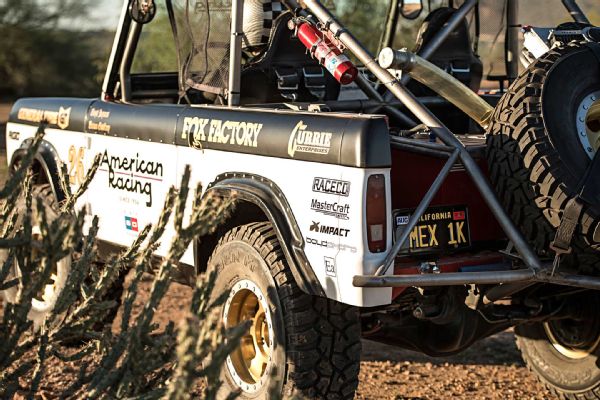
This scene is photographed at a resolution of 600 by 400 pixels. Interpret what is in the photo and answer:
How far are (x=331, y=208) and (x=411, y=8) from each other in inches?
120

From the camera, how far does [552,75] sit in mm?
4109

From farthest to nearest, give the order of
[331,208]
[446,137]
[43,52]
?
[43,52]
[446,137]
[331,208]

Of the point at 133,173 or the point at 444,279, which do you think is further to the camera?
the point at 133,173

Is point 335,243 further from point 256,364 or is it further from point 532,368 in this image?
point 532,368

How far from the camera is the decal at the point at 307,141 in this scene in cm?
409

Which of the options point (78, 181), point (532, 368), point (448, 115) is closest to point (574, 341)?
point (532, 368)

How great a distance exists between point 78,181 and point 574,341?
2.97m

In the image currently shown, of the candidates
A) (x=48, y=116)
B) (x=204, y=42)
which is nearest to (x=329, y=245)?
(x=204, y=42)

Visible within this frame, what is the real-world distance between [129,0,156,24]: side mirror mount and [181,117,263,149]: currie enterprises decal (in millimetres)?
1037

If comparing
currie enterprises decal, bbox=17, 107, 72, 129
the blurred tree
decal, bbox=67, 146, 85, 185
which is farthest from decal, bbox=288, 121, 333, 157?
the blurred tree

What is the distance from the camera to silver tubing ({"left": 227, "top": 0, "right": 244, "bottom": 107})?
5.08m

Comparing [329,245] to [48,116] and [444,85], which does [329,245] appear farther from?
[48,116]

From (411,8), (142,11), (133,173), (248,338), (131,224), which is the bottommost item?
(248,338)

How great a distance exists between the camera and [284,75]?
5625 mm
